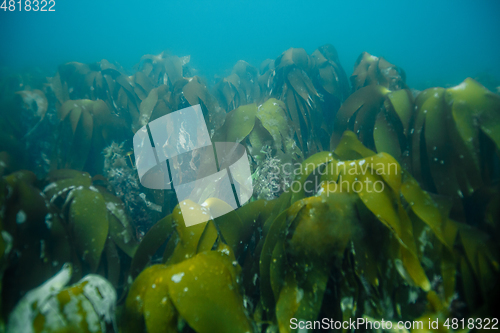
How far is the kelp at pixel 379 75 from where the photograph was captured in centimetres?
133

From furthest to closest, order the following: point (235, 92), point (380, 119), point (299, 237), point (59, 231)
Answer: point (235, 92) → point (380, 119) → point (59, 231) → point (299, 237)

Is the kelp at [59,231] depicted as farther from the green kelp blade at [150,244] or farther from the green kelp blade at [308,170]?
the green kelp blade at [308,170]

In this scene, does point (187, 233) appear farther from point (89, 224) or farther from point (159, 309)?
point (89, 224)

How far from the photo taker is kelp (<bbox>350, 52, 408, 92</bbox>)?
133cm

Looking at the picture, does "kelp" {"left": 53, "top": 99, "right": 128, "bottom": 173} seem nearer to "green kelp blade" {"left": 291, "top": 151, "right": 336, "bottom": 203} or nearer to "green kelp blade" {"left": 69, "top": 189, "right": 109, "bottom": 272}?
"green kelp blade" {"left": 69, "top": 189, "right": 109, "bottom": 272}

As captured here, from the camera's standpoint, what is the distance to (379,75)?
1421 mm

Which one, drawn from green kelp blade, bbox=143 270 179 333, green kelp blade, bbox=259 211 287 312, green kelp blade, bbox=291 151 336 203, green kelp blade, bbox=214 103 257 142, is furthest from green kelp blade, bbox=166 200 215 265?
green kelp blade, bbox=214 103 257 142

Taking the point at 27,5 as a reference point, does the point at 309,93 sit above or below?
below

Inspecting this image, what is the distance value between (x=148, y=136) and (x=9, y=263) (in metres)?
0.77

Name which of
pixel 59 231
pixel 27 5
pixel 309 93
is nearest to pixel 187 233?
pixel 59 231

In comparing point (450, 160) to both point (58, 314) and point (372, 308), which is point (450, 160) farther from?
point (58, 314)

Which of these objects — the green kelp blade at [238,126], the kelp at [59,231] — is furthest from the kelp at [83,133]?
the green kelp blade at [238,126]

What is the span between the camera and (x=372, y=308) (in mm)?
548

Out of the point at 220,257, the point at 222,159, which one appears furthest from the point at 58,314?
the point at 222,159
